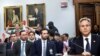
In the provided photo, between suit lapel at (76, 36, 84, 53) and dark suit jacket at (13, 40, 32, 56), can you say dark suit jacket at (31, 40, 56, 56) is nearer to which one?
dark suit jacket at (13, 40, 32, 56)

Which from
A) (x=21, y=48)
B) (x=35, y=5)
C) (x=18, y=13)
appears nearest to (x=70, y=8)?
(x=35, y=5)

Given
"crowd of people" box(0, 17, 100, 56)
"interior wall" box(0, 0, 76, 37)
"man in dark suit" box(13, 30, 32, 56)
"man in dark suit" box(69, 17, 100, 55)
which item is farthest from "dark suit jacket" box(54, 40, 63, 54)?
"man in dark suit" box(69, 17, 100, 55)

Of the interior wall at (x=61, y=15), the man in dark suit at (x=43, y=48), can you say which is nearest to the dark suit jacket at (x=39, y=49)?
the man in dark suit at (x=43, y=48)

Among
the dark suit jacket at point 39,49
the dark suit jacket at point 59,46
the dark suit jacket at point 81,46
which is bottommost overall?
the dark suit jacket at point 59,46

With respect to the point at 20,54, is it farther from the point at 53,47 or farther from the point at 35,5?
the point at 35,5

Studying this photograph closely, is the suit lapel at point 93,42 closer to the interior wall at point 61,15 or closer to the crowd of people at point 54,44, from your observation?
the crowd of people at point 54,44

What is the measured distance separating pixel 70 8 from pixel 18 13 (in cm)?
245

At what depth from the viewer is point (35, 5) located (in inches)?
527

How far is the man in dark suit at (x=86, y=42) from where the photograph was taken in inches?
146

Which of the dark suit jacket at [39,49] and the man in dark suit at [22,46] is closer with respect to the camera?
the dark suit jacket at [39,49]

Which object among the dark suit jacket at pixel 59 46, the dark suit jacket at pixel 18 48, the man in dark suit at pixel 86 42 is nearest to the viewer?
the man in dark suit at pixel 86 42

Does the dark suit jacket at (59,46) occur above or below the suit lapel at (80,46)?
below

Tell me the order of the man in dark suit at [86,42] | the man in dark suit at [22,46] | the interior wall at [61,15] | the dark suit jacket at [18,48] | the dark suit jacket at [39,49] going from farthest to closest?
the interior wall at [61,15] < the man in dark suit at [22,46] < the dark suit jacket at [18,48] < the dark suit jacket at [39,49] < the man in dark suit at [86,42]

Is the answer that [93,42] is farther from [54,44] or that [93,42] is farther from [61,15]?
[61,15]
